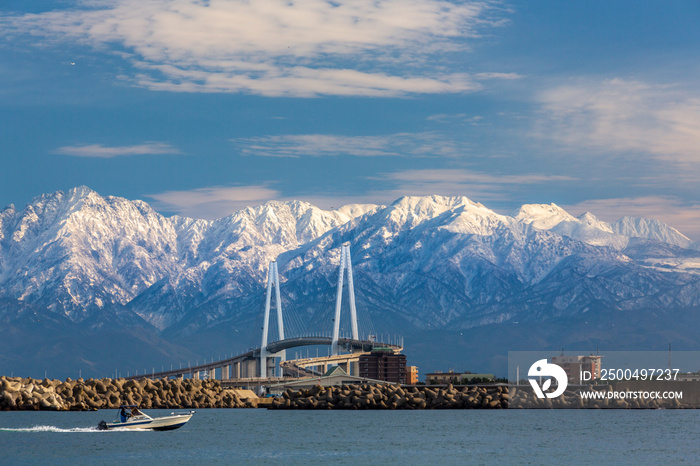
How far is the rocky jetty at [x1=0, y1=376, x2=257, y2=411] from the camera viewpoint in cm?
12988

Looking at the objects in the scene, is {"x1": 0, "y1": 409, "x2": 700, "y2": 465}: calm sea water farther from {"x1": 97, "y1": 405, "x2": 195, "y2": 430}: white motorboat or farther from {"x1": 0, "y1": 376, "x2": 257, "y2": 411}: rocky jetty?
{"x1": 0, "y1": 376, "x2": 257, "y2": 411}: rocky jetty

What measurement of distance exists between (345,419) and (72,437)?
3357 cm

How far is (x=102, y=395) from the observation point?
13688 cm

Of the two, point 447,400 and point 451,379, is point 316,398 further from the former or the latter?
point 451,379

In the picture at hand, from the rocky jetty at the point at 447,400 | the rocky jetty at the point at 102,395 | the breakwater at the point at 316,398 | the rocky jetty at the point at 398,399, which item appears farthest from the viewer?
the rocky jetty at the point at 447,400

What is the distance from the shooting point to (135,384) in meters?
140

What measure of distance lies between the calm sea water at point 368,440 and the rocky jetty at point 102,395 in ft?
22.4

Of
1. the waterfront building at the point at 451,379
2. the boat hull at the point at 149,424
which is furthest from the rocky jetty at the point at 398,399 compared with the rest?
the boat hull at the point at 149,424

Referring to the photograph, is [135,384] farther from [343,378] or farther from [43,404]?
[343,378]

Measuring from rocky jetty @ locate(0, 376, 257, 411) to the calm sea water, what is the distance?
22.4ft

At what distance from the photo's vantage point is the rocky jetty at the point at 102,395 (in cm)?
12988

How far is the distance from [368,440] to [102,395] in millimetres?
57715

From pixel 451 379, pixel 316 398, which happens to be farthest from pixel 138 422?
pixel 451 379

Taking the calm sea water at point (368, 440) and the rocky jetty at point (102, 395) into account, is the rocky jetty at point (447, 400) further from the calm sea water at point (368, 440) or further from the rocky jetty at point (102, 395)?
the rocky jetty at point (102, 395)
